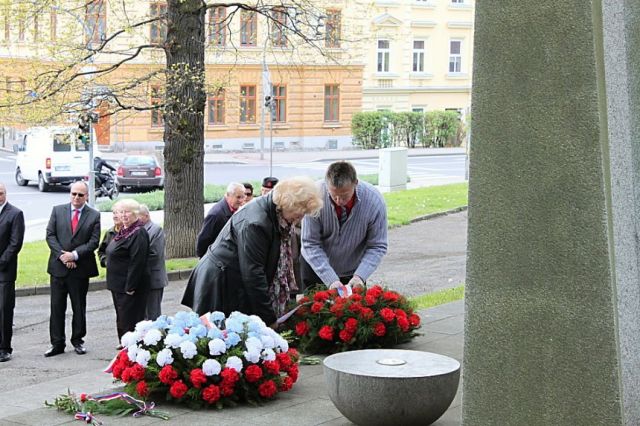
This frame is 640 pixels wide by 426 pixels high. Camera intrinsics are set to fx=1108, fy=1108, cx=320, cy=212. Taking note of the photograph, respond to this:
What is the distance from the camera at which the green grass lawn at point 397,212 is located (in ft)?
65.5

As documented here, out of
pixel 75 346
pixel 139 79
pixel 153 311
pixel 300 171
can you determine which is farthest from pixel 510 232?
pixel 300 171

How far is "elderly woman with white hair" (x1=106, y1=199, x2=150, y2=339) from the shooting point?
12266mm

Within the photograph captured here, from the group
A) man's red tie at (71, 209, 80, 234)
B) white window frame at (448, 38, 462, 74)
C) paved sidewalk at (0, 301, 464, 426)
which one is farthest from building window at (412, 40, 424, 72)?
paved sidewalk at (0, 301, 464, 426)

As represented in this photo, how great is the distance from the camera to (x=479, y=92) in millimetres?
6133

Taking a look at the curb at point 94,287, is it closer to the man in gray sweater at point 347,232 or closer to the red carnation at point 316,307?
the man in gray sweater at point 347,232

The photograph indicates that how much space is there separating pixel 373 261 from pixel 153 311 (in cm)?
403

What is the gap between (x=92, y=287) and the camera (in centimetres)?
1919

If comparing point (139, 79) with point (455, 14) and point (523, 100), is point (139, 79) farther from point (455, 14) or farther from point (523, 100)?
point (455, 14)

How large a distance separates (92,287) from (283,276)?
1107 cm

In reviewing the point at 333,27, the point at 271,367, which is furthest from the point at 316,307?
the point at 333,27

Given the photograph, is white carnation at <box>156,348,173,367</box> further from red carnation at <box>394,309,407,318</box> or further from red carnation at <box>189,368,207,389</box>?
red carnation at <box>394,309,407,318</box>

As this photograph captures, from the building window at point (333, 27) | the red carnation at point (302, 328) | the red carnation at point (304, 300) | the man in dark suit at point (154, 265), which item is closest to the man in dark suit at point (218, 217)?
the man in dark suit at point (154, 265)

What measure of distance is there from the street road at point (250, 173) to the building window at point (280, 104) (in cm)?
682

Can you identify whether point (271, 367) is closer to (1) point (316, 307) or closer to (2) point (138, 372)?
(2) point (138, 372)
